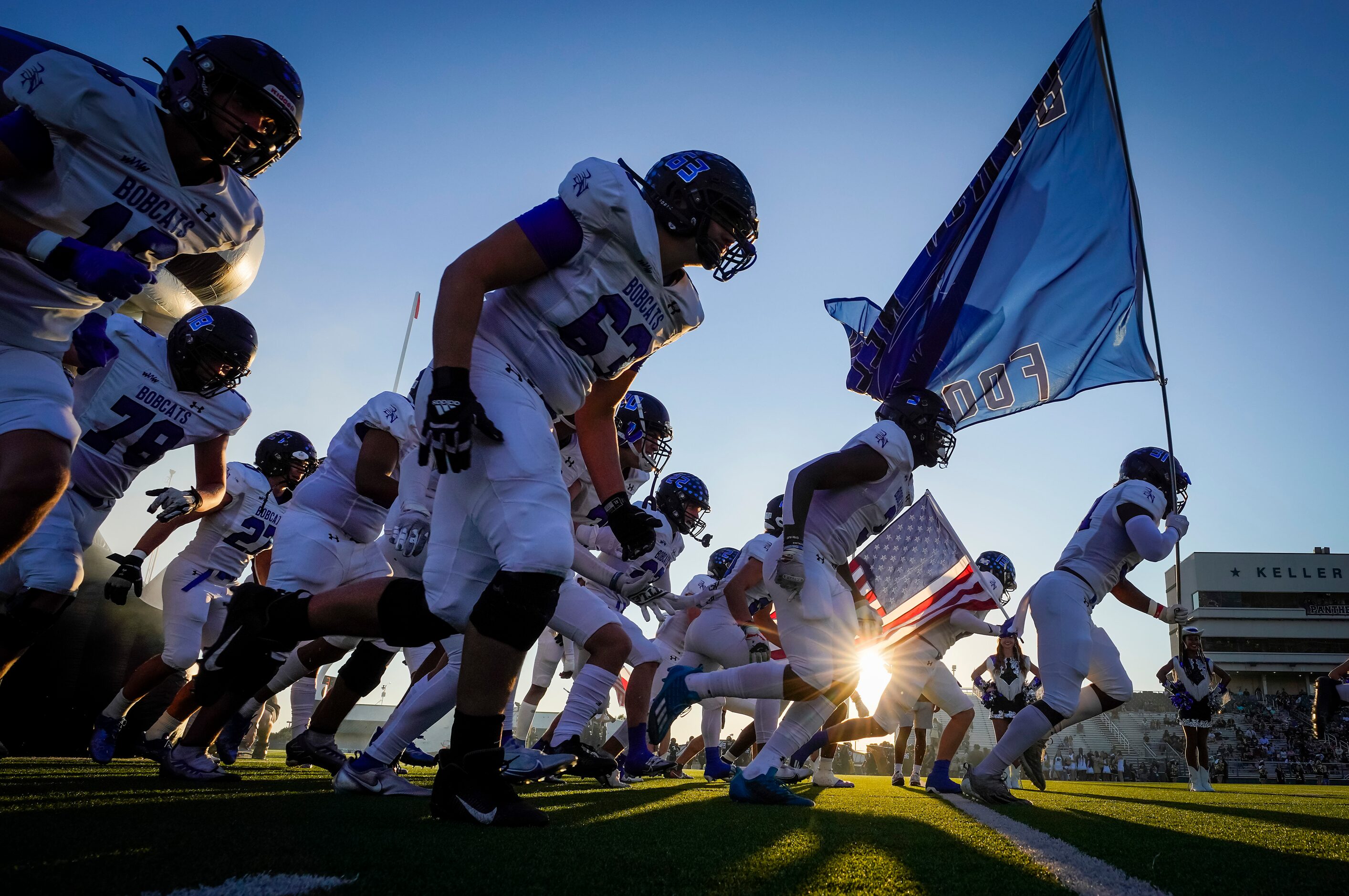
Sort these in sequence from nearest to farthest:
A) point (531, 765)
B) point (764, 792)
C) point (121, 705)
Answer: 1. point (531, 765)
2. point (764, 792)
3. point (121, 705)

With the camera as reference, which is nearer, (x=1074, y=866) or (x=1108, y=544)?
(x=1074, y=866)

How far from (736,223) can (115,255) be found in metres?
2.19

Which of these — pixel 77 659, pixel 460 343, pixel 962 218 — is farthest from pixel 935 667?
pixel 77 659

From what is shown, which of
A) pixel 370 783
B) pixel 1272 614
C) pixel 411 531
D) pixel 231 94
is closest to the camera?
pixel 231 94

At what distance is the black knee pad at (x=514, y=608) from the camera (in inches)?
107

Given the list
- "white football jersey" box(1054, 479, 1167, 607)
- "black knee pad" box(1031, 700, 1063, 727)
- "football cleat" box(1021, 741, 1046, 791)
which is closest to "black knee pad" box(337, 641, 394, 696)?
"black knee pad" box(1031, 700, 1063, 727)

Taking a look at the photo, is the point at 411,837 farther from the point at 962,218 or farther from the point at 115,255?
the point at 962,218

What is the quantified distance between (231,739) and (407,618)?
488cm

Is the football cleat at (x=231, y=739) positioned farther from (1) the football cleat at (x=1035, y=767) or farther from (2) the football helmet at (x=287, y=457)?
(1) the football cleat at (x=1035, y=767)

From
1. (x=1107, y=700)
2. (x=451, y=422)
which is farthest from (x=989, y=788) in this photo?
(x=451, y=422)

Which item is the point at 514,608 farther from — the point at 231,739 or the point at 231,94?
the point at 231,739

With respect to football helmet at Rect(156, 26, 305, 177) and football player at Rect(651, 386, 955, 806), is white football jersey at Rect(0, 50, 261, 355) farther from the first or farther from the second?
football player at Rect(651, 386, 955, 806)

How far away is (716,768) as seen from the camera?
9203 mm

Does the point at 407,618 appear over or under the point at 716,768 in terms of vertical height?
over
